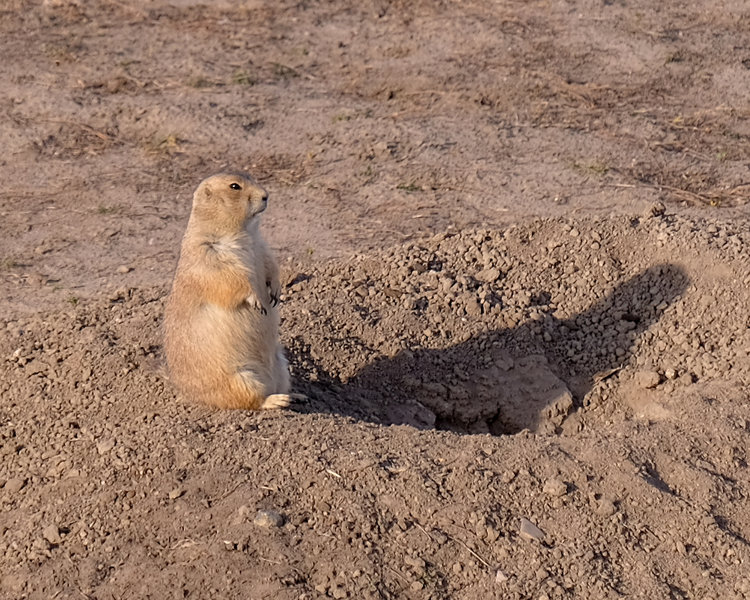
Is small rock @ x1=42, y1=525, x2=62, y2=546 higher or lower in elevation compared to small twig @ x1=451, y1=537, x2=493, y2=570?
lower

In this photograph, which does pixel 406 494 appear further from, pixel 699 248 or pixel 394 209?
pixel 394 209

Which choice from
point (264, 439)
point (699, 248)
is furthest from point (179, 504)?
point (699, 248)

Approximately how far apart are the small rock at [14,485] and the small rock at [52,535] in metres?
0.57

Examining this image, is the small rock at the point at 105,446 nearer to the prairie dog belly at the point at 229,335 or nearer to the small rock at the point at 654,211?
the prairie dog belly at the point at 229,335

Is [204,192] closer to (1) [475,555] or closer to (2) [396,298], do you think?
(2) [396,298]

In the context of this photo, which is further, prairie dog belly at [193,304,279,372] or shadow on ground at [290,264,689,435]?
shadow on ground at [290,264,689,435]

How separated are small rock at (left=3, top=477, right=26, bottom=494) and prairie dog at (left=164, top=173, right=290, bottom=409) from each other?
940 millimetres

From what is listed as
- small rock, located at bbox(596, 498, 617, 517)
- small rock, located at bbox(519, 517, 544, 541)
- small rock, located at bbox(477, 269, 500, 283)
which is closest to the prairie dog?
small rock, located at bbox(519, 517, 544, 541)

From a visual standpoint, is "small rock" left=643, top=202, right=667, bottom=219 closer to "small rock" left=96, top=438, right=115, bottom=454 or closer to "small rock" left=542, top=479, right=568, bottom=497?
"small rock" left=542, top=479, right=568, bottom=497

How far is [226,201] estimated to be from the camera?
5.68 meters

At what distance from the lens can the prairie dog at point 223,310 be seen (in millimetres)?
5613

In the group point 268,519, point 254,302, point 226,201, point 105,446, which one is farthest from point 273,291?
point 268,519

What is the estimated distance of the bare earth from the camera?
4.61 m

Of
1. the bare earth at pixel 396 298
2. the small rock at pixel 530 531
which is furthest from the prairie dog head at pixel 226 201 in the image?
the small rock at pixel 530 531
